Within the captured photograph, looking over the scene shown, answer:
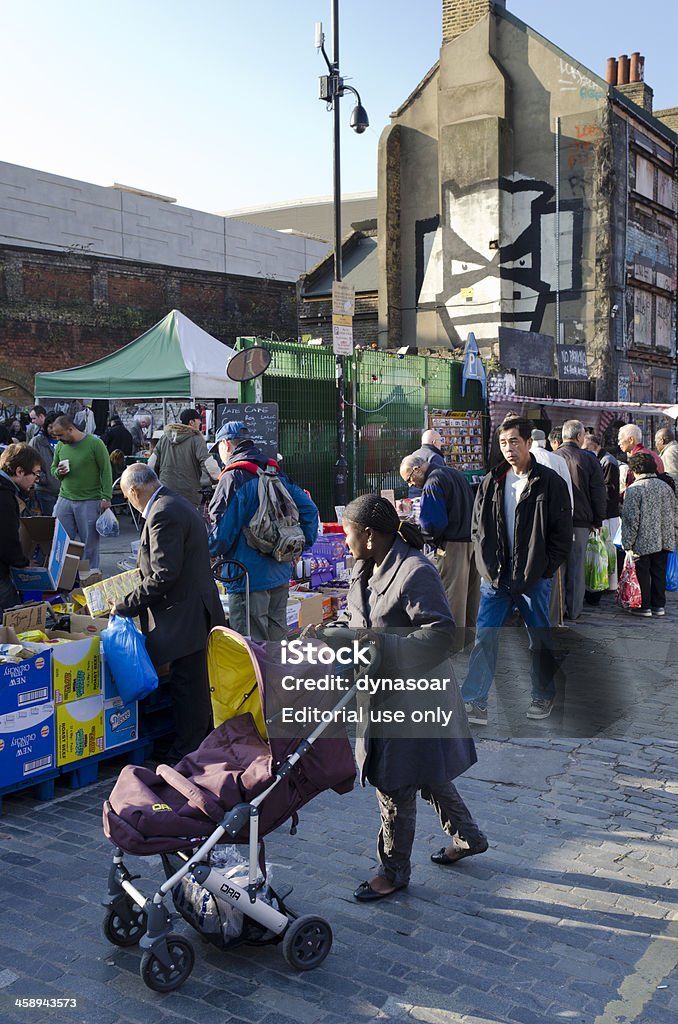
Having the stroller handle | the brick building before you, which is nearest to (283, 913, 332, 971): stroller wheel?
the stroller handle

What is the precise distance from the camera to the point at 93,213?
96.6ft

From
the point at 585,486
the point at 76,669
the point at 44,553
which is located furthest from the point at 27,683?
the point at 585,486

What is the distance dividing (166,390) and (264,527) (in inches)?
323

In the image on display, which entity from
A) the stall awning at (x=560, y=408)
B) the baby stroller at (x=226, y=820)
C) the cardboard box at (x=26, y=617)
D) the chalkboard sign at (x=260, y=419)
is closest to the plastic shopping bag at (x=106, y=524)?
the chalkboard sign at (x=260, y=419)

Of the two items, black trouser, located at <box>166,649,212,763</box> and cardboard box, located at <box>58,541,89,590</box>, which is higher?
cardboard box, located at <box>58,541,89,590</box>

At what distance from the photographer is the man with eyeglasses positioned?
606 cm

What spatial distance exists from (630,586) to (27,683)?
747cm

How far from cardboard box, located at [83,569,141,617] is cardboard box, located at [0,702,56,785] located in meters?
1.05

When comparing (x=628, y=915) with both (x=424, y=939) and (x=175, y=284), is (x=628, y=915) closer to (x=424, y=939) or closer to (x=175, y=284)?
(x=424, y=939)

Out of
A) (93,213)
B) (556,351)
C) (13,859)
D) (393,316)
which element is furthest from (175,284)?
(13,859)

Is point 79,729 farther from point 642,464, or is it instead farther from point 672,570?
point 672,570

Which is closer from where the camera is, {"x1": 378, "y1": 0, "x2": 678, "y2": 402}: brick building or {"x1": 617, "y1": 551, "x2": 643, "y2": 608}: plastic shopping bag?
{"x1": 617, "y1": 551, "x2": 643, "y2": 608}: plastic shopping bag

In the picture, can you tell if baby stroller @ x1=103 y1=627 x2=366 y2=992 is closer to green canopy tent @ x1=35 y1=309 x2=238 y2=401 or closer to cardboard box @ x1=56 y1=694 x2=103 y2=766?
cardboard box @ x1=56 y1=694 x2=103 y2=766

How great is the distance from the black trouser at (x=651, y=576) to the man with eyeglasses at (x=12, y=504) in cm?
679
